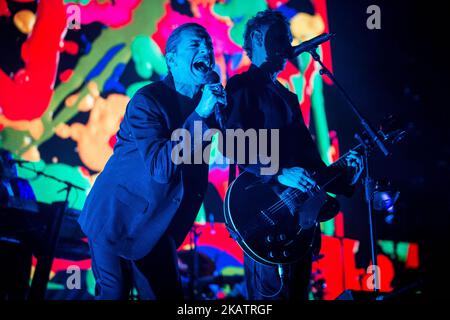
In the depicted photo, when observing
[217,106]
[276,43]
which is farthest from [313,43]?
[217,106]

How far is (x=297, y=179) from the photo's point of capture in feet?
7.51

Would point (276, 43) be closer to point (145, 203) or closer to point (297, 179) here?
point (297, 179)

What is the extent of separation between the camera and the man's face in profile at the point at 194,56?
84.3 inches

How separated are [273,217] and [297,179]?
0.24 meters

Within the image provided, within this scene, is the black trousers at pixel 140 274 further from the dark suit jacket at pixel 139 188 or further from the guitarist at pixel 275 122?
the guitarist at pixel 275 122

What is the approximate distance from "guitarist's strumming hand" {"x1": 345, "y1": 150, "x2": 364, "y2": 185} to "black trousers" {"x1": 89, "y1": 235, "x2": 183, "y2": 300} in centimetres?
116

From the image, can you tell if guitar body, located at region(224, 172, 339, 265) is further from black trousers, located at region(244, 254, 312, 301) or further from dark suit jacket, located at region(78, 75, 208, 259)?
dark suit jacket, located at region(78, 75, 208, 259)

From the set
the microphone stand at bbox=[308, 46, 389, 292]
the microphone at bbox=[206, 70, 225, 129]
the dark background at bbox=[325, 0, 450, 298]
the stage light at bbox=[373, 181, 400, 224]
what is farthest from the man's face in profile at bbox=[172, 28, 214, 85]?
the dark background at bbox=[325, 0, 450, 298]

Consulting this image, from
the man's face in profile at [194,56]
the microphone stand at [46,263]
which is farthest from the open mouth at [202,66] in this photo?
the microphone stand at [46,263]

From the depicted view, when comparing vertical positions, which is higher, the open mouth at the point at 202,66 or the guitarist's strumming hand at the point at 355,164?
the open mouth at the point at 202,66

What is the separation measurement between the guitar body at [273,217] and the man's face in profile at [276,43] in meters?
0.74

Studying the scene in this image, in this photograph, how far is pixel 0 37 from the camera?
14.5 ft

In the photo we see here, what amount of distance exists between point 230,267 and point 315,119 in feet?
5.94

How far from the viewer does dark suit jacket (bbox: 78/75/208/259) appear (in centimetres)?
187
